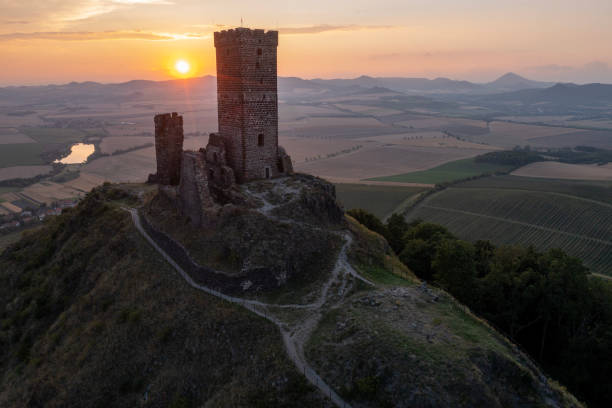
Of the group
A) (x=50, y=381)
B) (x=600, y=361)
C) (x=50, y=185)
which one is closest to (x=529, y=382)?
(x=600, y=361)

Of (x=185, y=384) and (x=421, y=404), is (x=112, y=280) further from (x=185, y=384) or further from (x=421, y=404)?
(x=421, y=404)

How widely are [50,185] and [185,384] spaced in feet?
315

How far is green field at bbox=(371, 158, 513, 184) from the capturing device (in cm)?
10706

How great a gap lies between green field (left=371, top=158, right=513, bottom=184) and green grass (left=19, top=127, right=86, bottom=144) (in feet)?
441

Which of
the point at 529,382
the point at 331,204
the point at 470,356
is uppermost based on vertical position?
the point at 331,204

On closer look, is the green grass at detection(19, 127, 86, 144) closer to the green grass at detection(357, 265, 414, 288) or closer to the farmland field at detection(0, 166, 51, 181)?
the farmland field at detection(0, 166, 51, 181)

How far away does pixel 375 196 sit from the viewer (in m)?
87.9

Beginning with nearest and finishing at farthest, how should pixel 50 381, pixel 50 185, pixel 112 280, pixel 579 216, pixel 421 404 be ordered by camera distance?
pixel 421 404 < pixel 50 381 < pixel 112 280 < pixel 579 216 < pixel 50 185

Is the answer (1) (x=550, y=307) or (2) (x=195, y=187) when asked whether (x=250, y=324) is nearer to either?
(2) (x=195, y=187)

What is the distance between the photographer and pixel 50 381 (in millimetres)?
23203

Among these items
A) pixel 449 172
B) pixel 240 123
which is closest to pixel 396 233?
pixel 240 123

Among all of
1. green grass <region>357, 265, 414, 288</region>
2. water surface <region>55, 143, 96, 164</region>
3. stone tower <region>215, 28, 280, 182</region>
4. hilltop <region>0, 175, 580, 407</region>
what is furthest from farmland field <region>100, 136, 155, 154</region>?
green grass <region>357, 265, 414, 288</region>

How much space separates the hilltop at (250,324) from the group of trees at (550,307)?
265 inches

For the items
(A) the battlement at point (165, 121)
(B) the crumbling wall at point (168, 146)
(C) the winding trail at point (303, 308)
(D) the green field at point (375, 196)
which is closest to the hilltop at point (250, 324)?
(C) the winding trail at point (303, 308)
